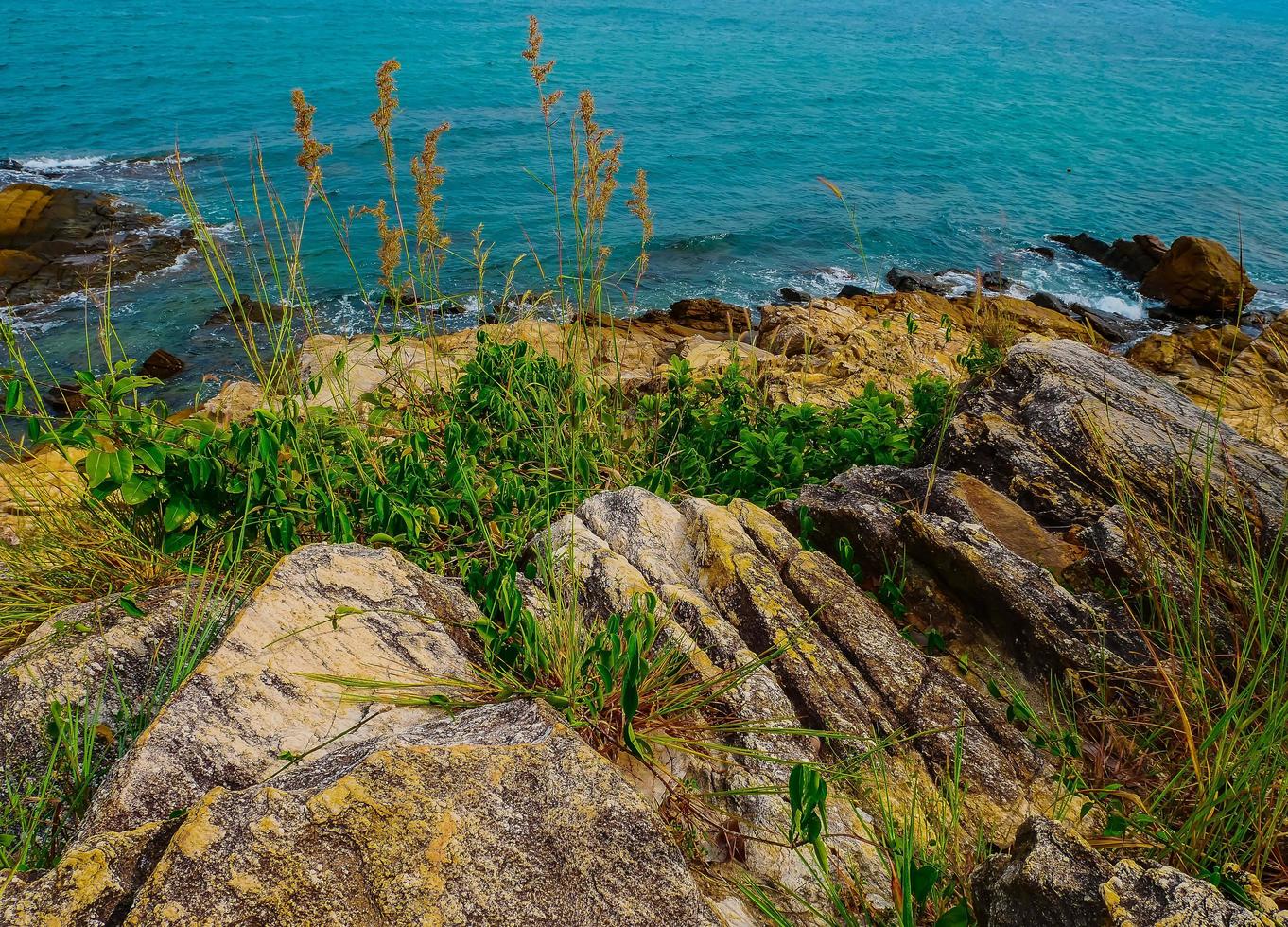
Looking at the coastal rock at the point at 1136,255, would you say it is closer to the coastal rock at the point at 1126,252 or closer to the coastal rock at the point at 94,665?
the coastal rock at the point at 1126,252

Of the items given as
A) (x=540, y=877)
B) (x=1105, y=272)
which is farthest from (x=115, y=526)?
(x=1105, y=272)

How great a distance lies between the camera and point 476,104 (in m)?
33.7

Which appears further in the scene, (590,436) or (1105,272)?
(1105,272)

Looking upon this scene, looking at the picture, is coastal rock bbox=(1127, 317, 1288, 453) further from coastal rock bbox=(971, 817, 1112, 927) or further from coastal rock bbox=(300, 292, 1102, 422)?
coastal rock bbox=(971, 817, 1112, 927)

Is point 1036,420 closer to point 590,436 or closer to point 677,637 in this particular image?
point 590,436

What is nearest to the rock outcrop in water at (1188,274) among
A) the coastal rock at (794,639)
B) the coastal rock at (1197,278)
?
the coastal rock at (1197,278)

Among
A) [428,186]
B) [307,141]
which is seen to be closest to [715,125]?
[428,186]

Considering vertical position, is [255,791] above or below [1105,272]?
above

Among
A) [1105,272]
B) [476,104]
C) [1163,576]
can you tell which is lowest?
[1105,272]

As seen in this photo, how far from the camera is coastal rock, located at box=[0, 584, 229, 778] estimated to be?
116 inches

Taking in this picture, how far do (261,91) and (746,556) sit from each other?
120 ft

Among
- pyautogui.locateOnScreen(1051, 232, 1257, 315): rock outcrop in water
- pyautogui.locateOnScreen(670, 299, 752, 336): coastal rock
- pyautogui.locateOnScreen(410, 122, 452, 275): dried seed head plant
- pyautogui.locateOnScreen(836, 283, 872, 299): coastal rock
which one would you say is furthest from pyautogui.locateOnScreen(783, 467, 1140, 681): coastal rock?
pyautogui.locateOnScreen(1051, 232, 1257, 315): rock outcrop in water

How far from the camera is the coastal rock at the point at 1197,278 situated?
20.8 metres

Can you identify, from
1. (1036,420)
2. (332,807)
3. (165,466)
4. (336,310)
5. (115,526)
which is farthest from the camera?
(336,310)
